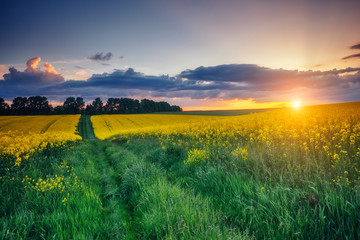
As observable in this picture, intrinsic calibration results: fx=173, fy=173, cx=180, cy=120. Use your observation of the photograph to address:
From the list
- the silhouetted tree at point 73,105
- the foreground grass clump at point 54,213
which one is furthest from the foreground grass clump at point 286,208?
the silhouetted tree at point 73,105

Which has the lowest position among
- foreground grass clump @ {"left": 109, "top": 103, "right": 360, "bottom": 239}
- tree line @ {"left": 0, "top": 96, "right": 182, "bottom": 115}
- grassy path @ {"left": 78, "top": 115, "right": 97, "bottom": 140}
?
grassy path @ {"left": 78, "top": 115, "right": 97, "bottom": 140}

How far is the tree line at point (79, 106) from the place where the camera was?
2990 inches

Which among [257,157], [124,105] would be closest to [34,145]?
[257,157]

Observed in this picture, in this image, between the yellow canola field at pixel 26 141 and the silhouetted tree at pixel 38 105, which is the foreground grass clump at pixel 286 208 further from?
the silhouetted tree at pixel 38 105

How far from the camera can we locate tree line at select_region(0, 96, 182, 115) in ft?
249

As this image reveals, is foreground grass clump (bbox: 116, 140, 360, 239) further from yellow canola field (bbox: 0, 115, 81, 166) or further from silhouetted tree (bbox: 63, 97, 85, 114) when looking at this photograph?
silhouetted tree (bbox: 63, 97, 85, 114)

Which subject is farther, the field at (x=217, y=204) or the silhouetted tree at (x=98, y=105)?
the silhouetted tree at (x=98, y=105)

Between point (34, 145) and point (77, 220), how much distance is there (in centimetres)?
892

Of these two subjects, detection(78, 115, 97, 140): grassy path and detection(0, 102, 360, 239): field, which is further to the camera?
detection(78, 115, 97, 140): grassy path

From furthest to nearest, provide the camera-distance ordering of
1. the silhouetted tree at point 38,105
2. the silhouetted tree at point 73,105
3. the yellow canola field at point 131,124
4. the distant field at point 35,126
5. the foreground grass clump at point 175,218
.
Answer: the silhouetted tree at point 73,105 → the silhouetted tree at point 38,105 → the distant field at point 35,126 → the yellow canola field at point 131,124 → the foreground grass clump at point 175,218

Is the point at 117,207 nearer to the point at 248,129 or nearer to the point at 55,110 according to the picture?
the point at 248,129

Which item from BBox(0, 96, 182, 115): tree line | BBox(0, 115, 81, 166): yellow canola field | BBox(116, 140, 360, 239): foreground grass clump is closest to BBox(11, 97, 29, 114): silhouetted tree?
BBox(0, 96, 182, 115): tree line

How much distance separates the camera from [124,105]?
96.4m

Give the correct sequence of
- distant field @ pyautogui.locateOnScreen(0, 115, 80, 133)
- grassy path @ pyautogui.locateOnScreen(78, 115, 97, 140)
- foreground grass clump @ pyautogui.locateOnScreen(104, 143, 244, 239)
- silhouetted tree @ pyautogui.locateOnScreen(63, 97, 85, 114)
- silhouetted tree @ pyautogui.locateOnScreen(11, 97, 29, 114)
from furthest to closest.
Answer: silhouetted tree @ pyautogui.locateOnScreen(63, 97, 85, 114)
silhouetted tree @ pyautogui.locateOnScreen(11, 97, 29, 114)
grassy path @ pyautogui.locateOnScreen(78, 115, 97, 140)
distant field @ pyautogui.locateOnScreen(0, 115, 80, 133)
foreground grass clump @ pyautogui.locateOnScreen(104, 143, 244, 239)
